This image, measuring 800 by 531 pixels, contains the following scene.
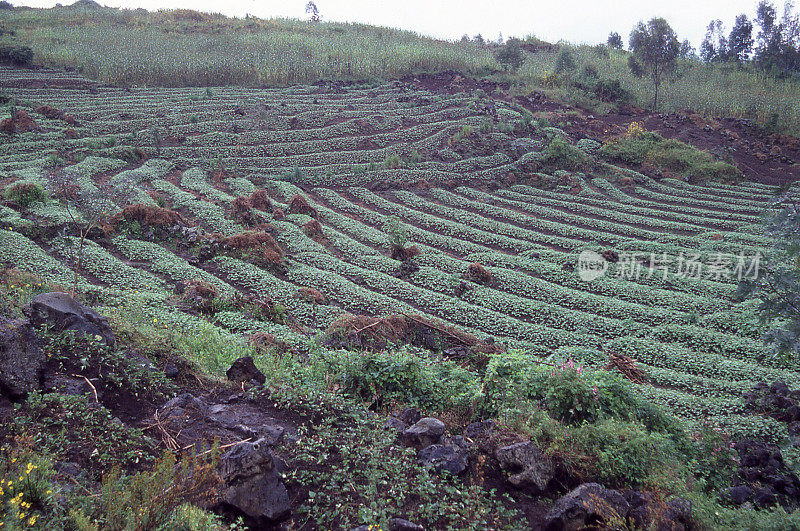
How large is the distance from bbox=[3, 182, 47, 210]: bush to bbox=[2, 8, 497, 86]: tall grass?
21035 millimetres

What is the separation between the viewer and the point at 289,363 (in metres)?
8.54

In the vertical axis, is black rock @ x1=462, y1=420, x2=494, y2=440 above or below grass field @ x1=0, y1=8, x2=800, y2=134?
below

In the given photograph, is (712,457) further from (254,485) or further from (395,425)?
(254,485)

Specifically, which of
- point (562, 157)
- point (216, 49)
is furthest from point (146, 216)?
point (216, 49)

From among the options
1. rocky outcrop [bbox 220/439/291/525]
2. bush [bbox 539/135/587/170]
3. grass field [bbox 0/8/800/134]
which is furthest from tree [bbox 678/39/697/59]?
rocky outcrop [bbox 220/439/291/525]

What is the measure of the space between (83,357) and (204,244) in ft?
30.1

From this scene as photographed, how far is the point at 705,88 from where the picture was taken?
3644 centimetres

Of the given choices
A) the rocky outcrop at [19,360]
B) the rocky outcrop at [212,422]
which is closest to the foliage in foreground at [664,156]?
the rocky outcrop at [212,422]

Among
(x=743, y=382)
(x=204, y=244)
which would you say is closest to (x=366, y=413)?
(x=743, y=382)

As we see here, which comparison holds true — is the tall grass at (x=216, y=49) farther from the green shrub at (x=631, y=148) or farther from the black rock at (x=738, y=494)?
the black rock at (x=738, y=494)

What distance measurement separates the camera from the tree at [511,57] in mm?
40906

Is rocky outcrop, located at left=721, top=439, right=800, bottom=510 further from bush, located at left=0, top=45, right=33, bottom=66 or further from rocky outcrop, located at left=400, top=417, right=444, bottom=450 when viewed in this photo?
bush, located at left=0, top=45, right=33, bottom=66

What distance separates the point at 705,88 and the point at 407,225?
1217 inches

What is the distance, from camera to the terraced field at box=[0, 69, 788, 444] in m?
11.2
